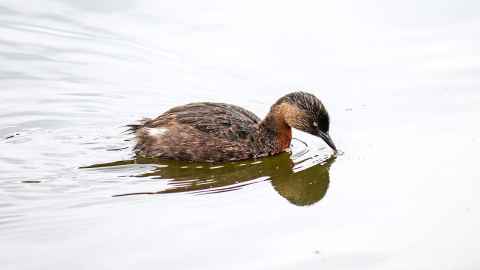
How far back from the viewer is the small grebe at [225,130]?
10055 millimetres

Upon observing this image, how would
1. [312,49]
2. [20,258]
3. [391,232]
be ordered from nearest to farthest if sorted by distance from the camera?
[20,258]
[391,232]
[312,49]

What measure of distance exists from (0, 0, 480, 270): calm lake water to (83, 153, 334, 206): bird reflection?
0.03 m

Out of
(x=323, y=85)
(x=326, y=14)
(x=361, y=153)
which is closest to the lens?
(x=361, y=153)

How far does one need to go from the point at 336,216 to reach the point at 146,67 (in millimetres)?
4919

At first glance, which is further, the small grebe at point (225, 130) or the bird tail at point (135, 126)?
the bird tail at point (135, 126)

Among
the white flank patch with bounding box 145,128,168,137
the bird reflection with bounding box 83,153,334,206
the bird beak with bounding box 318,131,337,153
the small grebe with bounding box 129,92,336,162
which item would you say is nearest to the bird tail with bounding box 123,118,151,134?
the small grebe with bounding box 129,92,336,162

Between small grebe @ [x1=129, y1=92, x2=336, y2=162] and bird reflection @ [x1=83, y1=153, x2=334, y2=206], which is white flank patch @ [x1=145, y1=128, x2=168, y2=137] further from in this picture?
bird reflection @ [x1=83, y1=153, x2=334, y2=206]

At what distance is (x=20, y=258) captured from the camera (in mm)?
7102

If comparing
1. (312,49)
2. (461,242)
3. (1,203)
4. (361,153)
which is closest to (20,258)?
(1,203)

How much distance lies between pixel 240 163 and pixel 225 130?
384 millimetres

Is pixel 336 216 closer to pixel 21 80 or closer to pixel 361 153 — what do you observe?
pixel 361 153

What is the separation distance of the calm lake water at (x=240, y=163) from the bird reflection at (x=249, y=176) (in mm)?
30

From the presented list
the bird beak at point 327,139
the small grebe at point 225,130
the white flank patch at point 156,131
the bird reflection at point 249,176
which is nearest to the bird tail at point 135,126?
the small grebe at point 225,130

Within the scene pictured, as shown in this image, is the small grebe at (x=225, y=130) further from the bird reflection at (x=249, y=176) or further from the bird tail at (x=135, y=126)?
the bird reflection at (x=249, y=176)
